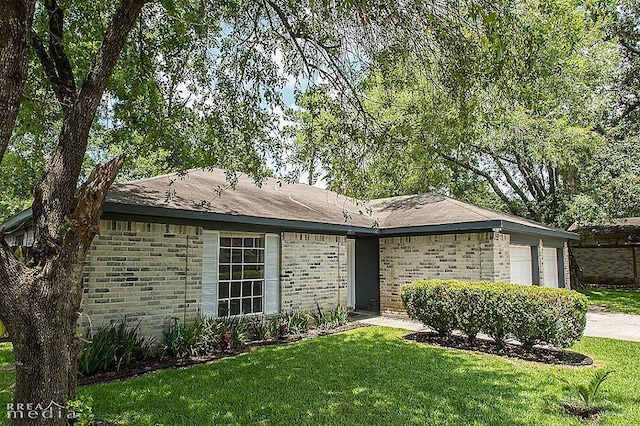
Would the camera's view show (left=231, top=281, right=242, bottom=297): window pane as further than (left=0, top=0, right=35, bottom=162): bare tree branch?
Yes

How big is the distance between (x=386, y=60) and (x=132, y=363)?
6401 millimetres

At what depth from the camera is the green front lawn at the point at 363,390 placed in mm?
4570

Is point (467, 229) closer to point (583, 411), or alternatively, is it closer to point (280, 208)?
point (280, 208)

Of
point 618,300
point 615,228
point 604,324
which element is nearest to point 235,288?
point 604,324

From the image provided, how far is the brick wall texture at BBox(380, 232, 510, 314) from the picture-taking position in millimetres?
10406

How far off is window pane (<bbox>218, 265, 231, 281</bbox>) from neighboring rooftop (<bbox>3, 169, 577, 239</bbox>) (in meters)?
1.13

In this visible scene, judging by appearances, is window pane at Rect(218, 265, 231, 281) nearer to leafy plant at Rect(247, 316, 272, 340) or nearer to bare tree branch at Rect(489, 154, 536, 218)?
leafy plant at Rect(247, 316, 272, 340)

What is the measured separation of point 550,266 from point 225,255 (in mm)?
11587

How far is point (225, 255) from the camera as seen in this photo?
8805 mm

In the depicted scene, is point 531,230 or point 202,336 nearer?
point 202,336

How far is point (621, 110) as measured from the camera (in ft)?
64.9

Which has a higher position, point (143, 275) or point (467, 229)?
point (467, 229)

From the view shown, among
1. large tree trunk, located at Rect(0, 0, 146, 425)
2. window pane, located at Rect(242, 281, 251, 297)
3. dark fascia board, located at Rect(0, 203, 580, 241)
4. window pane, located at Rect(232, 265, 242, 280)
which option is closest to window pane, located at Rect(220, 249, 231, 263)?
window pane, located at Rect(232, 265, 242, 280)

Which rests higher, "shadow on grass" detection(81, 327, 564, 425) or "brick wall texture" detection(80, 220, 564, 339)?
"brick wall texture" detection(80, 220, 564, 339)
